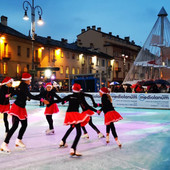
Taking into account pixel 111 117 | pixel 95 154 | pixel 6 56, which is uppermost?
pixel 6 56

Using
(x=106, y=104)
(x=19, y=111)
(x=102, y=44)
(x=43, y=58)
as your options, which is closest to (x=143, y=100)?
(x=106, y=104)

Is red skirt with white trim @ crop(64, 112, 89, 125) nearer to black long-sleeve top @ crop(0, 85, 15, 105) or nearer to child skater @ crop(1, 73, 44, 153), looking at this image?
child skater @ crop(1, 73, 44, 153)

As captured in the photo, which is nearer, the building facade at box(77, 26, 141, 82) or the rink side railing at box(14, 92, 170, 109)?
the rink side railing at box(14, 92, 170, 109)

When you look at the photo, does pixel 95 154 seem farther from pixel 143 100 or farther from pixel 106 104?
pixel 143 100

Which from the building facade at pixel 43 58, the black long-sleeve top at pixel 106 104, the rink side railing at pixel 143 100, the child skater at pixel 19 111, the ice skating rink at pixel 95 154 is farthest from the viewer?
the building facade at pixel 43 58

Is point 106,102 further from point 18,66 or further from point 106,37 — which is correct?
point 106,37

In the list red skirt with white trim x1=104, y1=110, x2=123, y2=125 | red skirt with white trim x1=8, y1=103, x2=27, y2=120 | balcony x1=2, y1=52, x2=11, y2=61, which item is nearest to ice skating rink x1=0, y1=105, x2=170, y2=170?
red skirt with white trim x1=104, y1=110, x2=123, y2=125

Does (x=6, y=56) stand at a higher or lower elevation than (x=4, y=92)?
higher

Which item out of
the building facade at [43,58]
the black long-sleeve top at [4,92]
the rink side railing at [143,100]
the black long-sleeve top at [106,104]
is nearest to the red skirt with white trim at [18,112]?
the black long-sleeve top at [4,92]

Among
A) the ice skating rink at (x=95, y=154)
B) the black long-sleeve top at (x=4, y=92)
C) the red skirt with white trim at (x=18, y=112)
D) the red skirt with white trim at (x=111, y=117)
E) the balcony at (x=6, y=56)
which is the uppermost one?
the balcony at (x=6, y=56)

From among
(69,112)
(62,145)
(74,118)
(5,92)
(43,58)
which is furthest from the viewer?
(43,58)

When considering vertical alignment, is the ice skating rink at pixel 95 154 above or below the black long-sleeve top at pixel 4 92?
below

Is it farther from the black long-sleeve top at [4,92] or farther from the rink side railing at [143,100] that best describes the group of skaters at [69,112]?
the rink side railing at [143,100]

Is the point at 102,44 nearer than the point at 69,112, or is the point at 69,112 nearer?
the point at 69,112
